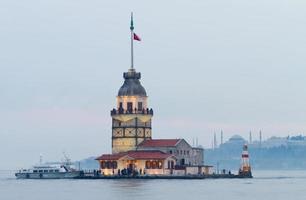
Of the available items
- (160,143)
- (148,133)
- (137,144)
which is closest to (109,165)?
(137,144)

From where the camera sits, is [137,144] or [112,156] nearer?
[112,156]

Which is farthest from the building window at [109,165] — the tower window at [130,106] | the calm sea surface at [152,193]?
the calm sea surface at [152,193]

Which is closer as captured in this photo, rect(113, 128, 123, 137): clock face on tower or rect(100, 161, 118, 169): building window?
rect(100, 161, 118, 169): building window

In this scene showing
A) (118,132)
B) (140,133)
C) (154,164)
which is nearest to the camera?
(154,164)

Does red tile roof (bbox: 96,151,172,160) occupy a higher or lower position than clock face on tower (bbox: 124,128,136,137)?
lower

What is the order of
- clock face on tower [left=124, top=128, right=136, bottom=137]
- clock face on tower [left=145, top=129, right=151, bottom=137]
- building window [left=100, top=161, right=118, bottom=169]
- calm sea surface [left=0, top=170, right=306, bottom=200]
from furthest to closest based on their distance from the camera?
clock face on tower [left=145, top=129, right=151, bottom=137], clock face on tower [left=124, top=128, right=136, bottom=137], building window [left=100, top=161, right=118, bottom=169], calm sea surface [left=0, top=170, right=306, bottom=200]

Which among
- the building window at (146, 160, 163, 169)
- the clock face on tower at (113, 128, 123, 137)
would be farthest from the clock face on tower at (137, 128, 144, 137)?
the building window at (146, 160, 163, 169)

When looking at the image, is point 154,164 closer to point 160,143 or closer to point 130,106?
point 160,143

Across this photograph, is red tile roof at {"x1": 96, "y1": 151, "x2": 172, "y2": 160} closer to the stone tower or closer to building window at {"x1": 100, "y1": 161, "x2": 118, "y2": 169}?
building window at {"x1": 100, "y1": 161, "x2": 118, "y2": 169}

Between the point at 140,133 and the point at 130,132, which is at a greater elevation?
the point at 130,132

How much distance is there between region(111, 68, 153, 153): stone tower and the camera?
190 m

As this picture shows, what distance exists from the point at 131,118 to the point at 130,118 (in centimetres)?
17

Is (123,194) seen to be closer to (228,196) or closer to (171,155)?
(228,196)

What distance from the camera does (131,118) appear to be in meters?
190
